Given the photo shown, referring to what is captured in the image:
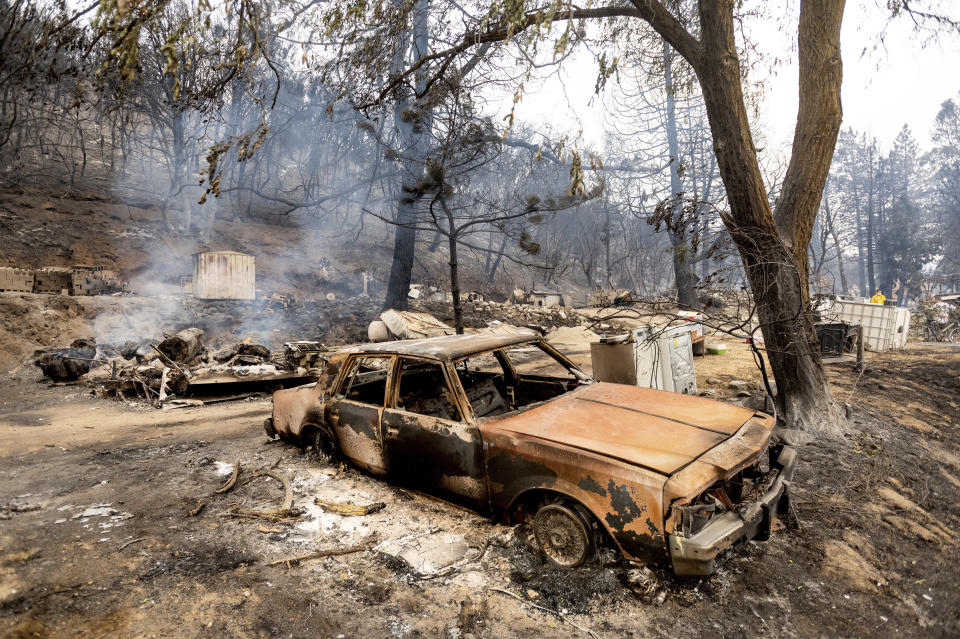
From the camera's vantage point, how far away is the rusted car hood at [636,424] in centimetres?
270

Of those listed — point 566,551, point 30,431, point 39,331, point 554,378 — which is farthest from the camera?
point 39,331

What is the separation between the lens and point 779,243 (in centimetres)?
516

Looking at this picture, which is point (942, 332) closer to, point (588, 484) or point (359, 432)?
point (588, 484)

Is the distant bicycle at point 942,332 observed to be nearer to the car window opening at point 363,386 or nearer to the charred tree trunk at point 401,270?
the charred tree trunk at point 401,270

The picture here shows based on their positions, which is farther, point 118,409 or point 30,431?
point 118,409

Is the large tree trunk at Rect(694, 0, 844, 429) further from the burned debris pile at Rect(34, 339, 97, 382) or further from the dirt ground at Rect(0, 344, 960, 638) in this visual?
the burned debris pile at Rect(34, 339, 97, 382)

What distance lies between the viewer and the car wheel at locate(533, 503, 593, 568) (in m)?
2.70

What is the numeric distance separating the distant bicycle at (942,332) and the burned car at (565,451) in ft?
52.3

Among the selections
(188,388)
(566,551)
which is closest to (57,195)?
(188,388)

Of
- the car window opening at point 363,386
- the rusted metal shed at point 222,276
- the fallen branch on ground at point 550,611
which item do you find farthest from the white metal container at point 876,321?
the rusted metal shed at point 222,276

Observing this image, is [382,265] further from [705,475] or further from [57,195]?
[705,475]

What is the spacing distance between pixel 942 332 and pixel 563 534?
62.2 ft

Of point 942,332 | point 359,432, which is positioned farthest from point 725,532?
point 942,332

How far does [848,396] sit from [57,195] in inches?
1041
